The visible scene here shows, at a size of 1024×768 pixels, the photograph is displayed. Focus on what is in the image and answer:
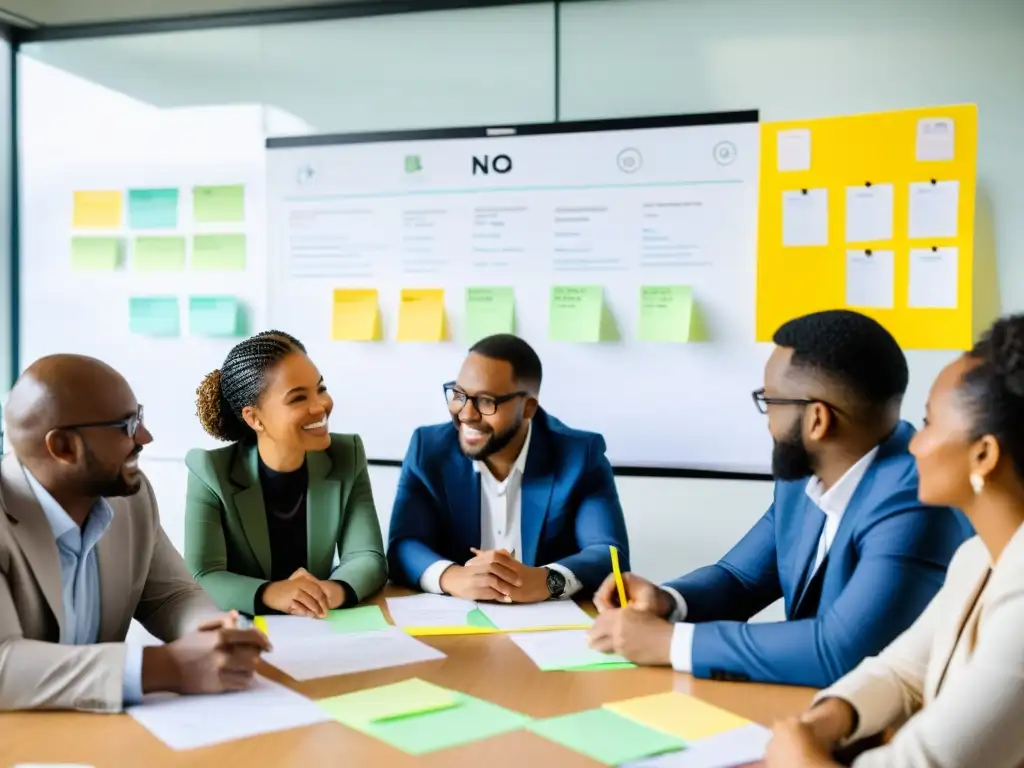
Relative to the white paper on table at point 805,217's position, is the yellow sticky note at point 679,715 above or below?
below

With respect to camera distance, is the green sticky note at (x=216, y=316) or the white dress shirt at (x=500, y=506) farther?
the green sticky note at (x=216, y=316)

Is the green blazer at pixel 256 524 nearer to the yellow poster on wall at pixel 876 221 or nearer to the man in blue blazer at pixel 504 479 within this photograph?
the man in blue blazer at pixel 504 479

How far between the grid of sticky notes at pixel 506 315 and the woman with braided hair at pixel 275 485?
2.98 ft

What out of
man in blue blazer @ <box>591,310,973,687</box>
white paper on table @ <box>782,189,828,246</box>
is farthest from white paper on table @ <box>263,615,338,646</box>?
white paper on table @ <box>782,189,828,246</box>

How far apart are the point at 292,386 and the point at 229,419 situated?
222 millimetres

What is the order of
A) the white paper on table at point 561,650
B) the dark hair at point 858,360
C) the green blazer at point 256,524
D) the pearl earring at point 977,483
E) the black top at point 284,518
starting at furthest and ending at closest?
the black top at point 284,518, the green blazer at point 256,524, the dark hair at point 858,360, the white paper on table at point 561,650, the pearl earring at point 977,483

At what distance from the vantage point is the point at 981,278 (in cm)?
272

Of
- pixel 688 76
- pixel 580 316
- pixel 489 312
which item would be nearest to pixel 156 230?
pixel 489 312

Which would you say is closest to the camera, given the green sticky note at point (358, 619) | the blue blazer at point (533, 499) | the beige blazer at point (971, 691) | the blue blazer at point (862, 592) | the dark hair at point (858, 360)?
the beige blazer at point (971, 691)

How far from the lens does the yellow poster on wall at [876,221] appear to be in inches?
107

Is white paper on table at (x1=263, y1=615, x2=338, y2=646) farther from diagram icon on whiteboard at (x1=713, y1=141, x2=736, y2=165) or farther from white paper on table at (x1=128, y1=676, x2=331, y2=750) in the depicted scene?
diagram icon on whiteboard at (x1=713, y1=141, x2=736, y2=165)

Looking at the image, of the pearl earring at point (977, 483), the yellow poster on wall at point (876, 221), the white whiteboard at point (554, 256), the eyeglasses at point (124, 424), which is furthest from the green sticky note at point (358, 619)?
the yellow poster on wall at point (876, 221)

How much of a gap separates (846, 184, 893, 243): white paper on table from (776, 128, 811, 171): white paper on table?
0.53ft

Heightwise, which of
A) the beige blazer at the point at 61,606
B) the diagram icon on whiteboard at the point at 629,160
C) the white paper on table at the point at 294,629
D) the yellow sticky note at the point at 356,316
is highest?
the diagram icon on whiteboard at the point at 629,160
